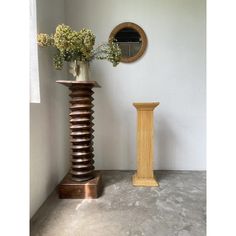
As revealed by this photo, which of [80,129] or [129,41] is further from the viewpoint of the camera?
[129,41]

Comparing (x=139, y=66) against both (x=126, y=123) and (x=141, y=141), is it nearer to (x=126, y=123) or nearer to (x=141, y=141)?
(x=126, y=123)

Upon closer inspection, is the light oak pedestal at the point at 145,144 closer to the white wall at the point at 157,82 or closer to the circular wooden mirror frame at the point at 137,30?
the white wall at the point at 157,82

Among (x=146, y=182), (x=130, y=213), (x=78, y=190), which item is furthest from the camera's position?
(x=146, y=182)

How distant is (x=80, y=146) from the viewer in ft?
6.16

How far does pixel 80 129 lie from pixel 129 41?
1.45 m

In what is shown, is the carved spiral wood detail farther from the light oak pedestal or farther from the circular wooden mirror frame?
the circular wooden mirror frame

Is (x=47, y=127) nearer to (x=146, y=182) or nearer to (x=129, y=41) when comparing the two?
(x=146, y=182)

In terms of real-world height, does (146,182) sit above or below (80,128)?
below

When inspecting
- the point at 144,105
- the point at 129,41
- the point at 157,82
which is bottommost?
the point at 144,105

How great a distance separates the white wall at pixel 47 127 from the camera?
1.62 m

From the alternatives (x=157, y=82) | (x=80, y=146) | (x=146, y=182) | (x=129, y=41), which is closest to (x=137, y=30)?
(x=129, y=41)
